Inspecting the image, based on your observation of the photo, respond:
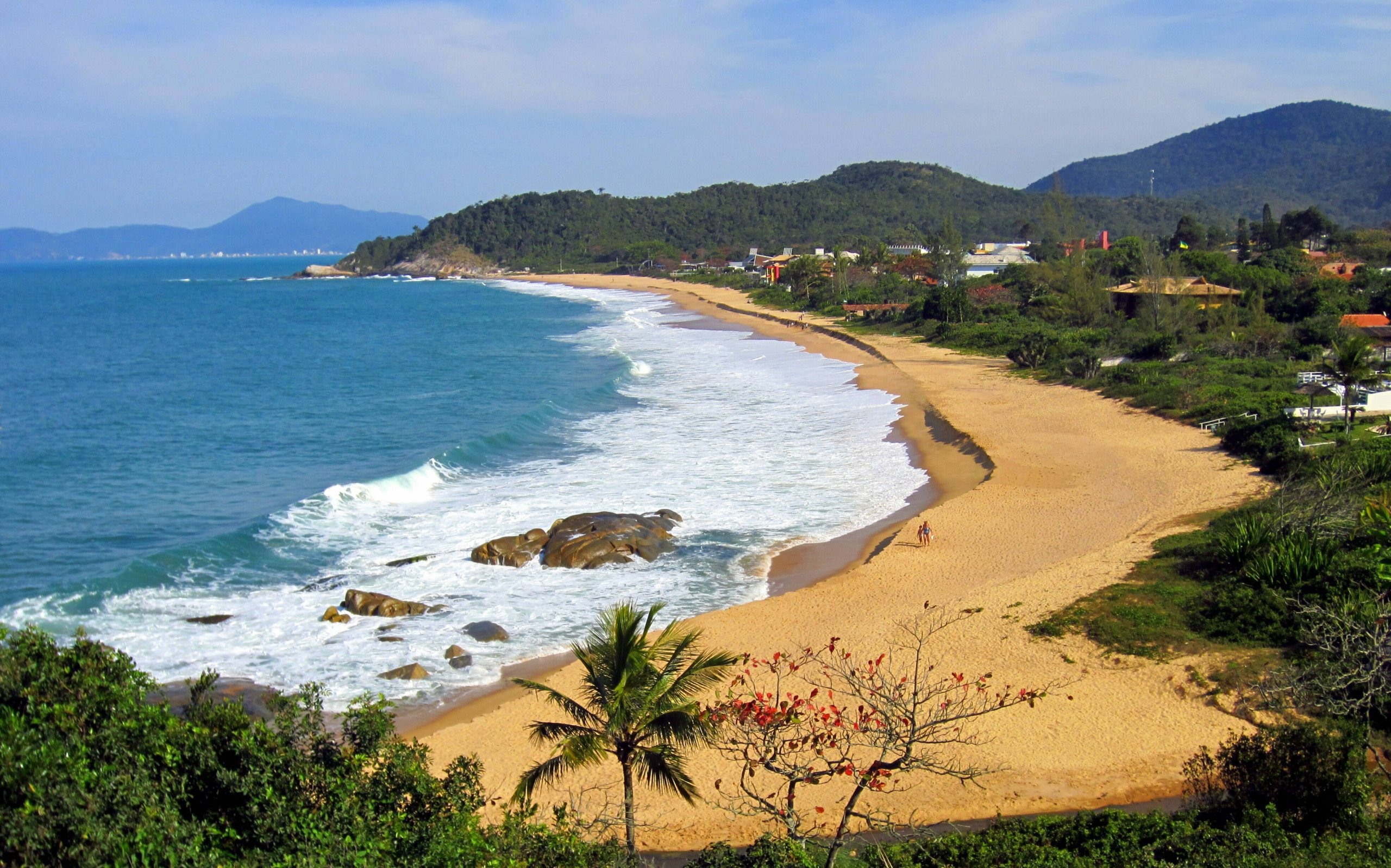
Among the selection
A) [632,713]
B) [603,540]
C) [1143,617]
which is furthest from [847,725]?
[603,540]

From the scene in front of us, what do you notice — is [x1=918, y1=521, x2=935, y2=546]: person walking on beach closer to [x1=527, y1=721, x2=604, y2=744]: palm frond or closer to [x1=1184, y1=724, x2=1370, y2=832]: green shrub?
[x1=1184, y1=724, x2=1370, y2=832]: green shrub

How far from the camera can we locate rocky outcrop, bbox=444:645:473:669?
15.7m

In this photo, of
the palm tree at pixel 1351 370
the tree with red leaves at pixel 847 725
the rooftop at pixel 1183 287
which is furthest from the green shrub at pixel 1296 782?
the rooftop at pixel 1183 287

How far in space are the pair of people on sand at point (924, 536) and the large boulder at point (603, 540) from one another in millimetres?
5156

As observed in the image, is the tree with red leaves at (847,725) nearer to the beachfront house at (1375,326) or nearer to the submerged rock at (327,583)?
the submerged rock at (327,583)

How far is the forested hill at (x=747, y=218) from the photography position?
153 meters

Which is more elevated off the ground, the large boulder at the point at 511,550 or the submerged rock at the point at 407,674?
the large boulder at the point at 511,550

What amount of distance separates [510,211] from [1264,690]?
18004 cm

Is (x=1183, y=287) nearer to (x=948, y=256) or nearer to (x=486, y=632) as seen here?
(x=948, y=256)

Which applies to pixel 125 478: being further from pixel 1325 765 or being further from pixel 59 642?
pixel 1325 765

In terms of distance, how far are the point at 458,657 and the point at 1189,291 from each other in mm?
40912

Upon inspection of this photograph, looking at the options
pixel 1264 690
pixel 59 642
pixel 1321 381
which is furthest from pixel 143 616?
pixel 1321 381

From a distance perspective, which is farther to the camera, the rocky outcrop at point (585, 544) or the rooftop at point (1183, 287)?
the rooftop at point (1183, 287)

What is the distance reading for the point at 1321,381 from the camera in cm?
2797
